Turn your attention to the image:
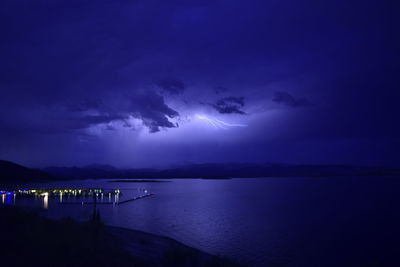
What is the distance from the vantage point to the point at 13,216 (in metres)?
20.4

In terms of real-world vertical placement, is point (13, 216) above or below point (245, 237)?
above

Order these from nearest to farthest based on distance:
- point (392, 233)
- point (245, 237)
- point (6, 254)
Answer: point (6, 254) → point (245, 237) → point (392, 233)

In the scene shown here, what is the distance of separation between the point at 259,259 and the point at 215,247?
6018mm

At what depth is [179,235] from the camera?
3688cm

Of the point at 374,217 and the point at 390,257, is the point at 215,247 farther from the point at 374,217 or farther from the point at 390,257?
Result: the point at 374,217

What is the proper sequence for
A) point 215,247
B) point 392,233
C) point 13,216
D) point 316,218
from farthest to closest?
point 316,218 → point 392,233 → point 215,247 → point 13,216

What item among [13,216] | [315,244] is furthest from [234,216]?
[13,216]

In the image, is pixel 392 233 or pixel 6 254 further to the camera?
pixel 392 233

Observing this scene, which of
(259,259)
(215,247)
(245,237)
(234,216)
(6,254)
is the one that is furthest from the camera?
(234,216)

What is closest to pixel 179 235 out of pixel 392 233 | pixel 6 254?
pixel 6 254

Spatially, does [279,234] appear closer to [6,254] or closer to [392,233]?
[392,233]

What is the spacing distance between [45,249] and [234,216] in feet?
143

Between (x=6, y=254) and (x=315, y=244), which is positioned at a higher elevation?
(x=6, y=254)

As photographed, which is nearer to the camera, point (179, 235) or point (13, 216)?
point (13, 216)
